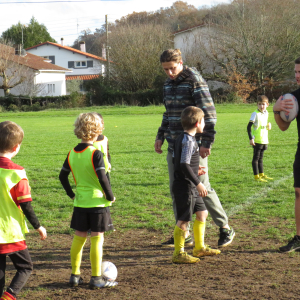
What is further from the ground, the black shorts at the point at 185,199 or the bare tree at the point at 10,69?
the bare tree at the point at 10,69

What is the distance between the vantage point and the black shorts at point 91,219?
3.58m

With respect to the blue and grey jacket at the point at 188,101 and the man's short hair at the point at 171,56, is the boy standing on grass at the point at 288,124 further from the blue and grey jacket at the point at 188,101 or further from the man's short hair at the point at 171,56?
the man's short hair at the point at 171,56

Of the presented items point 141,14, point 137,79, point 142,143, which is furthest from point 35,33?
point 142,143

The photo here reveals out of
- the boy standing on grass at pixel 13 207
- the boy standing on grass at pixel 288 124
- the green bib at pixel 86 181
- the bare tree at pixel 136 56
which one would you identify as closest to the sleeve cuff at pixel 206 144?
the boy standing on grass at pixel 288 124

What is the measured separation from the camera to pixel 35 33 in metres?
70.8

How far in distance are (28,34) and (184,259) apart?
236 feet

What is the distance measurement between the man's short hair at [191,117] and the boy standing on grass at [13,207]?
1685mm

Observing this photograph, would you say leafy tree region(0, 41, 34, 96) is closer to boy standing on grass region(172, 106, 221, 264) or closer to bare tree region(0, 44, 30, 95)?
bare tree region(0, 44, 30, 95)

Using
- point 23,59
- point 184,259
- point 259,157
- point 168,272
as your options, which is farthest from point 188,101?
point 23,59

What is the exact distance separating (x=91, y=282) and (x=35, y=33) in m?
73.5

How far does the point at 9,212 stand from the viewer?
122 inches

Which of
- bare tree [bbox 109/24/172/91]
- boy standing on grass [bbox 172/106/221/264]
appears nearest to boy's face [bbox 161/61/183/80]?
boy standing on grass [bbox 172/106/221/264]

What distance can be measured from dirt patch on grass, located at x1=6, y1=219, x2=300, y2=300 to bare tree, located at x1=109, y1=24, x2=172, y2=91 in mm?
39139

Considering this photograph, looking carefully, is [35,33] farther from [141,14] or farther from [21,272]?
[21,272]
